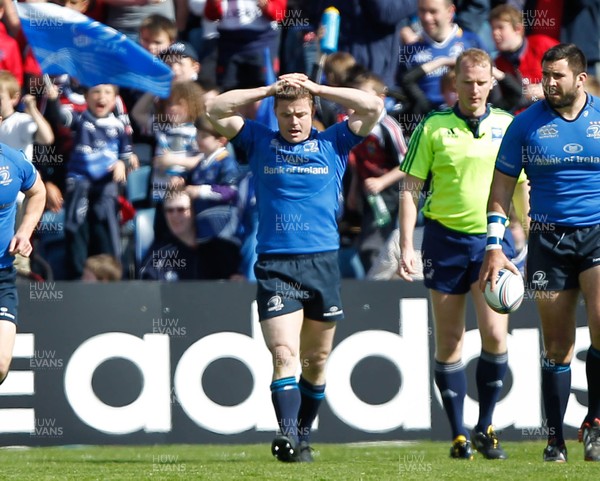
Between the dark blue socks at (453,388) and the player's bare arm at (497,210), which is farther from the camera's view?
the dark blue socks at (453,388)

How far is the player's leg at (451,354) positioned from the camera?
898cm

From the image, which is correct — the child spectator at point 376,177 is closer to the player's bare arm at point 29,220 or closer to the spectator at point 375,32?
the spectator at point 375,32

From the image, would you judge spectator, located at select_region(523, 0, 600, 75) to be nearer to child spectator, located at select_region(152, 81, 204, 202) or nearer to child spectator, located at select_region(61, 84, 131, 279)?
child spectator, located at select_region(152, 81, 204, 202)

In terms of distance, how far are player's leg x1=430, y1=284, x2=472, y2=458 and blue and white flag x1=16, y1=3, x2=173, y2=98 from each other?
13.1 ft

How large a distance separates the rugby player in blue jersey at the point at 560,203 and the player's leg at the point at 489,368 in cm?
65

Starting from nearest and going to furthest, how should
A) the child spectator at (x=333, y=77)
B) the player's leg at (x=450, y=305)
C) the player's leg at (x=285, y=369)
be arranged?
the player's leg at (x=285, y=369) → the player's leg at (x=450, y=305) → the child spectator at (x=333, y=77)

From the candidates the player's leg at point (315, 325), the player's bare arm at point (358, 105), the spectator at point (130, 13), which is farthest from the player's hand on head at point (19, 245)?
the spectator at point (130, 13)

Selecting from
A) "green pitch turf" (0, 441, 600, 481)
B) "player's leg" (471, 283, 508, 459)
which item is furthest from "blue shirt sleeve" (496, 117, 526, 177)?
"green pitch turf" (0, 441, 600, 481)

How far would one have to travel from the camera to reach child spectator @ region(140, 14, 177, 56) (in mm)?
12305

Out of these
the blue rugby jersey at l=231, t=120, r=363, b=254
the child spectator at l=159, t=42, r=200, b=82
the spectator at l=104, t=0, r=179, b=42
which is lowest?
the blue rugby jersey at l=231, t=120, r=363, b=254

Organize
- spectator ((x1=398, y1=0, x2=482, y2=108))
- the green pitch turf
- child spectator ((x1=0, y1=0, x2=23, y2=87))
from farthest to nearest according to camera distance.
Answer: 1. child spectator ((x1=0, y1=0, x2=23, y2=87))
2. spectator ((x1=398, y1=0, x2=482, y2=108))
3. the green pitch turf

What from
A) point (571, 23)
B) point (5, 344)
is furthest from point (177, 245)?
point (571, 23)

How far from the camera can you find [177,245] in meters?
11.5

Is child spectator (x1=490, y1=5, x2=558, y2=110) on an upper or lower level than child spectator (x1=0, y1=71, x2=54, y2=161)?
upper
